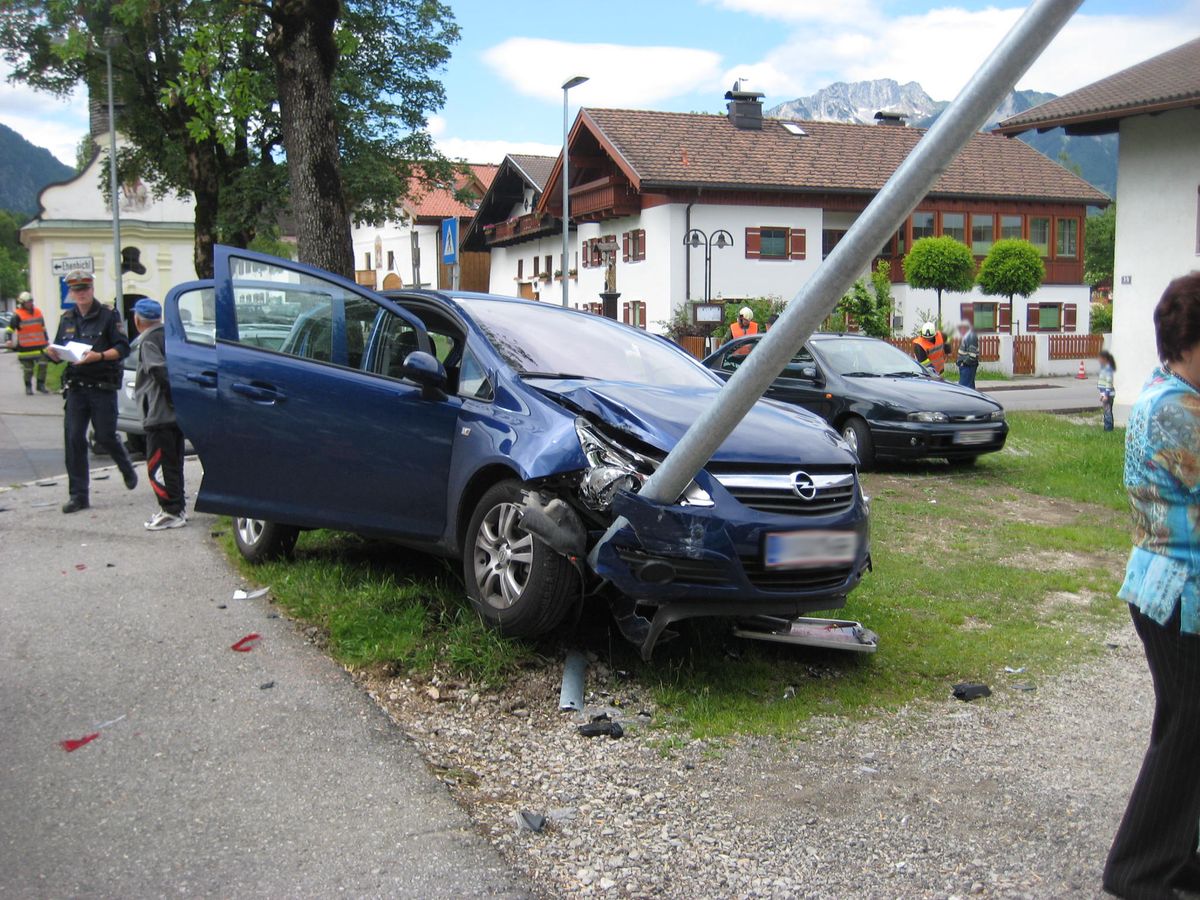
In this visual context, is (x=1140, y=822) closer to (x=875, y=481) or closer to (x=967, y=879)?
(x=967, y=879)

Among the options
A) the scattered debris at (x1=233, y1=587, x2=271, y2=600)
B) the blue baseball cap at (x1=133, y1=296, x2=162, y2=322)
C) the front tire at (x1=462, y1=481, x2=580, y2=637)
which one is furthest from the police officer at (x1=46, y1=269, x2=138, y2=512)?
the front tire at (x1=462, y1=481, x2=580, y2=637)

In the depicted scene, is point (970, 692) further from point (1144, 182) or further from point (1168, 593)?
point (1144, 182)

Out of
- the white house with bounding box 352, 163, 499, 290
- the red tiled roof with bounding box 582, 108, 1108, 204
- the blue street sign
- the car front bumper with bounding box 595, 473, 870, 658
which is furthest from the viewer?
the white house with bounding box 352, 163, 499, 290

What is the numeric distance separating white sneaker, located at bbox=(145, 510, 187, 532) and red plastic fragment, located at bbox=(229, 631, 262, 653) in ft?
11.2

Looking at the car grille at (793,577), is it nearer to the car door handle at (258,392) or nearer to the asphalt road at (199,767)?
the asphalt road at (199,767)

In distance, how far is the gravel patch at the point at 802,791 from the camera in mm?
3525

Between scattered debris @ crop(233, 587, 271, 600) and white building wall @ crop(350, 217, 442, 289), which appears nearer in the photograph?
scattered debris @ crop(233, 587, 271, 600)

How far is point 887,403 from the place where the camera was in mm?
12375

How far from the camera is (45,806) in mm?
3920

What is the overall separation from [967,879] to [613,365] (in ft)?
11.3

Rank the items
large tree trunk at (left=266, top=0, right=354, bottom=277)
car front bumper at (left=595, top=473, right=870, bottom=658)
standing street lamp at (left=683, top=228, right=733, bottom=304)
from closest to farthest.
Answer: car front bumper at (left=595, top=473, right=870, bottom=658), large tree trunk at (left=266, top=0, right=354, bottom=277), standing street lamp at (left=683, top=228, right=733, bottom=304)

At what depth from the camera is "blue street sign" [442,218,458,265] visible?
41.8ft

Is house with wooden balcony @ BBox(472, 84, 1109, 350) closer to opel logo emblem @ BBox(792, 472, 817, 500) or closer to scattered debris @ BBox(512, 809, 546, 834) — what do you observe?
opel logo emblem @ BBox(792, 472, 817, 500)

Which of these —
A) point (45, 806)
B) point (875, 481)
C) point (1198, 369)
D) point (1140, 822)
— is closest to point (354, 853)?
point (45, 806)
